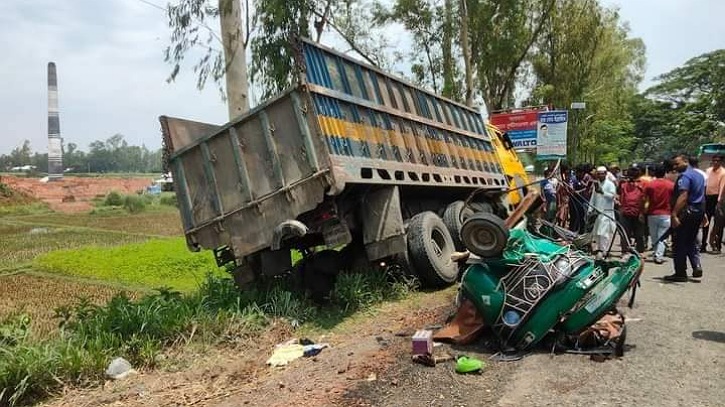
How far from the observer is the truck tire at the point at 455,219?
26.9ft

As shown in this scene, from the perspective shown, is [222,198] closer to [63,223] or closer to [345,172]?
[345,172]

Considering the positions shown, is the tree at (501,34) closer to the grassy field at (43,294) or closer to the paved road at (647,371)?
the grassy field at (43,294)

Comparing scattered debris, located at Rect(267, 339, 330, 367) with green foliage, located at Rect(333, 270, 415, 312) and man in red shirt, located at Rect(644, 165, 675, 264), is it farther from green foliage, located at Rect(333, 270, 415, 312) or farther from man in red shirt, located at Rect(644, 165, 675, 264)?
man in red shirt, located at Rect(644, 165, 675, 264)

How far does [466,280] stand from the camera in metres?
4.78

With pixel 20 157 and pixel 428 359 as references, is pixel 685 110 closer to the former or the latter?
pixel 428 359

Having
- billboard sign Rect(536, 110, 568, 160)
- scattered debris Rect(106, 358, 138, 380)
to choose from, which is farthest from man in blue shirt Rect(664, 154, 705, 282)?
billboard sign Rect(536, 110, 568, 160)

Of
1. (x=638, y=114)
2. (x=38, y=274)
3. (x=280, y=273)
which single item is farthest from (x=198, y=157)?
(x=638, y=114)

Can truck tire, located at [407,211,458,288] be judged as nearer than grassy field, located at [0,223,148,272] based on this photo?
Yes

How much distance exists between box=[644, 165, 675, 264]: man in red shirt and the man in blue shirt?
144 cm

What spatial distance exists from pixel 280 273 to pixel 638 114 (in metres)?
54.4

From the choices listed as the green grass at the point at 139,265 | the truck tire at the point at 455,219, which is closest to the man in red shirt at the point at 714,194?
the truck tire at the point at 455,219

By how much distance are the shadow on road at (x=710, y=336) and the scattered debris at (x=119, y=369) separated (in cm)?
488

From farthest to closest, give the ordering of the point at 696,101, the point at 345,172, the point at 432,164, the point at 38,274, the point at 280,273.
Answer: the point at 696,101, the point at 38,274, the point at 432,164, the point at 280,273, the point at 345,172

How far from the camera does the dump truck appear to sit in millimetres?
5812
